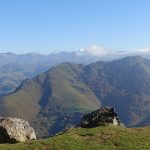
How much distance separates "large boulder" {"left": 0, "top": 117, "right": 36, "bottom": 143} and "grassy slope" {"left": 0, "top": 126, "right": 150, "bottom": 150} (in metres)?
4.31

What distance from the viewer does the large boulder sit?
173 ft

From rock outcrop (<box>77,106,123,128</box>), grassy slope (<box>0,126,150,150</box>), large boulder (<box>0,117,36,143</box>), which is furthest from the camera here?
rock outcrop (<box>77,106,123,128</box>)

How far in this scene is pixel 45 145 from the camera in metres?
47.4

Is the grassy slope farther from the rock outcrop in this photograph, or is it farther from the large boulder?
the large boulder

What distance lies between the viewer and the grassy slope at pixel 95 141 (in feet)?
154

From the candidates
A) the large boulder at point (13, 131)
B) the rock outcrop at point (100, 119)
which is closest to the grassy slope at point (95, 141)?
the rock outcrop at point (100, 119)

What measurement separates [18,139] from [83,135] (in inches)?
386

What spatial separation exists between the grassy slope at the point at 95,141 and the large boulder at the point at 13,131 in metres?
4.31

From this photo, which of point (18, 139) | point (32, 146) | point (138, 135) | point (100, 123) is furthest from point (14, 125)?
point (138, 135)

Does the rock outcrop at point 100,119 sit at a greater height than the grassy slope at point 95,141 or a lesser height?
greater

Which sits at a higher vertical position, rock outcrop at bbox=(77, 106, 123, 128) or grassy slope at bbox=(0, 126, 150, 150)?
rock outcrop at bbox=(77, 106, 123, 128)

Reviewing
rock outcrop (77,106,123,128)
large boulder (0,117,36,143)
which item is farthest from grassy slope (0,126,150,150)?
large boulder (0,117,36,143)

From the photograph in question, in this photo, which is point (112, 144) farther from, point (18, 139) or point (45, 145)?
point (18, 139)

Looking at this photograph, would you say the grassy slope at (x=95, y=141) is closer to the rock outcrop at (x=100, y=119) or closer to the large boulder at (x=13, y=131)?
the rock outcrop at (x=100, y=119)
